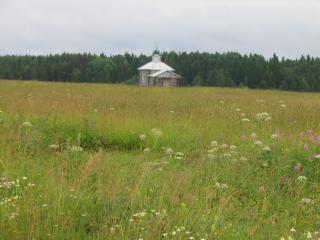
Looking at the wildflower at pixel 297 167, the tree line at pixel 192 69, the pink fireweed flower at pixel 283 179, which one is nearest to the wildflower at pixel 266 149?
the wildflower at pixel 297 167

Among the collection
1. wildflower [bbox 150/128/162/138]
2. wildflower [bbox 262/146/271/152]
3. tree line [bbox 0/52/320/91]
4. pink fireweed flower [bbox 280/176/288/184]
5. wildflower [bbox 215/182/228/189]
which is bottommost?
pink fireweed flower [bbox 280/176/288/184]

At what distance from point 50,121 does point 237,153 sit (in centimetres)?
393

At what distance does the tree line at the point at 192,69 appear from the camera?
7522 cm

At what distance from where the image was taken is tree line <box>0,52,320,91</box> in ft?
247

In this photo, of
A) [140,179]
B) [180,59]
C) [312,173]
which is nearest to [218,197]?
[140,179]

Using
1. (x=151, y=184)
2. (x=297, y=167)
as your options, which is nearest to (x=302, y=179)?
(x=297, y=167)

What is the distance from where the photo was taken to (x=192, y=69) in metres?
87.3

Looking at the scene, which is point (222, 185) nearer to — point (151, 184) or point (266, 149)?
point (151, 184)

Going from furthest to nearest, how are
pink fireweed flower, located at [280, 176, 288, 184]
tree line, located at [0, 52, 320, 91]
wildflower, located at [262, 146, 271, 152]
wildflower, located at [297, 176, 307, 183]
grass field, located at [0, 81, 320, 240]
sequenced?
tree line, located at [0, 52, 320, 91]
wildflower, located at [262, 146, 271, 152]
pink fireweed flower, located at [280, 176, 288, 184]
wildflower, located at [297, 176, 307, 183]
grass field, located at [0, 81, 320, 240]

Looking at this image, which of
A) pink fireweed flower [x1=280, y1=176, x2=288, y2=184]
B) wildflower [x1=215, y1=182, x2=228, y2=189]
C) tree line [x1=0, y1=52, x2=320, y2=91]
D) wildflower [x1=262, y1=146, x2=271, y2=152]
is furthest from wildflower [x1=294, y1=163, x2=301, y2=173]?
tree line [x1=0, y1=52, x2=320, y2=91]

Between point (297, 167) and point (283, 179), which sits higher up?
point (297, 167)

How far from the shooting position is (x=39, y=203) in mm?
3605

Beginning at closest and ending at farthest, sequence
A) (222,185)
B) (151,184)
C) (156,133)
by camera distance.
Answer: (151,184), (222,185), (156,133)

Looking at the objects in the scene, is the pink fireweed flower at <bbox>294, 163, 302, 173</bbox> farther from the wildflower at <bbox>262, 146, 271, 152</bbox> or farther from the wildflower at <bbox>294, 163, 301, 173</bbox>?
the wildflower at <bbox>262, 146, 271, 152</bbox>
